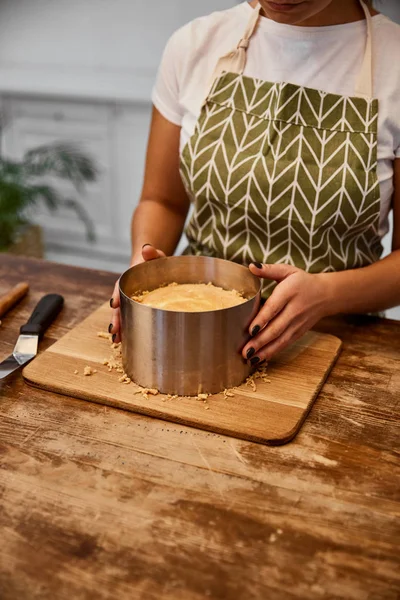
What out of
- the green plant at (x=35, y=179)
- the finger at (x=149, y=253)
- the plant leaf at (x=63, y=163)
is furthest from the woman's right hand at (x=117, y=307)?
the plant leaf at (x=63, y=163)

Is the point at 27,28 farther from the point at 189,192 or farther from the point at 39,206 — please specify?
the point at 189,192

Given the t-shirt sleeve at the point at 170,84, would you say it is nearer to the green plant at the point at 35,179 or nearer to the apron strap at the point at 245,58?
the apron strap at the point at 245,58

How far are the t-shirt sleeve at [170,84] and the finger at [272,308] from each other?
0.61m

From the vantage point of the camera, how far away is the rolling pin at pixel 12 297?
1361 mm

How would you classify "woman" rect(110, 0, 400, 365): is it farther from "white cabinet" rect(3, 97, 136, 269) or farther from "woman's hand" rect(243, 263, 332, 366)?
"white cabinet" rect(3, 97, 136, 269)

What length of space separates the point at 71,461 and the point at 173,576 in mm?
260

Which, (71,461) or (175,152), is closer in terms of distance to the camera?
(71,461)

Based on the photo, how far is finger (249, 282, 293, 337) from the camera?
43.1 inches

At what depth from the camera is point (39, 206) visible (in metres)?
3.94

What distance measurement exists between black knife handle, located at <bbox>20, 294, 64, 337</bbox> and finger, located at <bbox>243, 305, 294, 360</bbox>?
1.45 feet

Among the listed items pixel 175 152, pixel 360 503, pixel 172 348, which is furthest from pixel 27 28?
pixel 360 503

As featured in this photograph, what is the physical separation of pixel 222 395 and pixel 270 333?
0.45 feet

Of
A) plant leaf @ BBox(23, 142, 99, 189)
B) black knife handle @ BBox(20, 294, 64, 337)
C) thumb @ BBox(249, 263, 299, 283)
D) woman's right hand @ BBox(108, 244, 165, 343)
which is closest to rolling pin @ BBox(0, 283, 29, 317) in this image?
black knife handle @ BBox(20, 294, 64, 337)

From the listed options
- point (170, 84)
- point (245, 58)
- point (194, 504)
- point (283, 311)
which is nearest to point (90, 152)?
point (170, 84)
